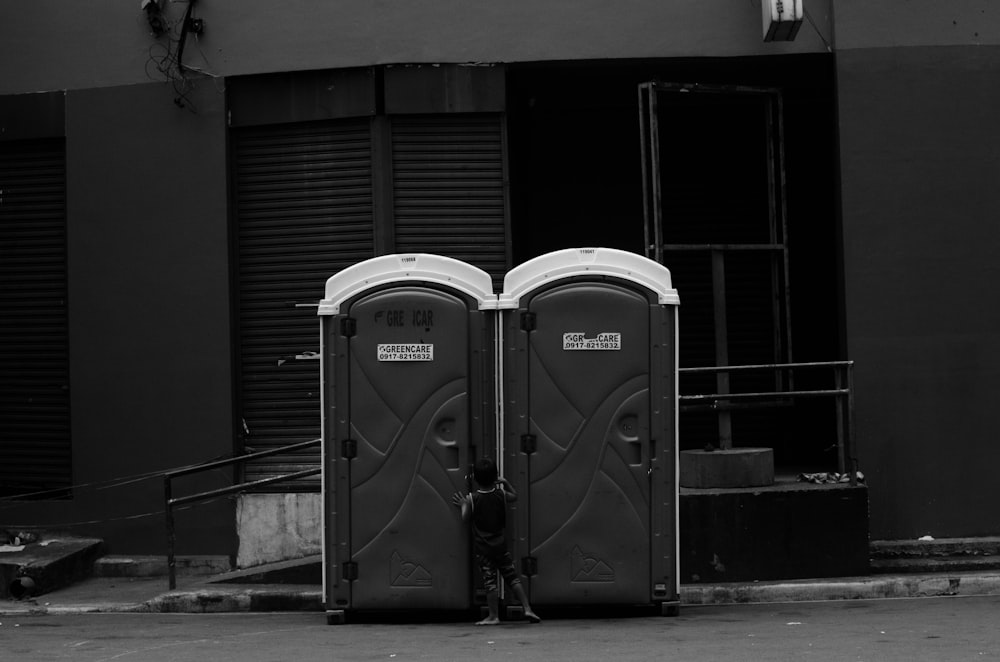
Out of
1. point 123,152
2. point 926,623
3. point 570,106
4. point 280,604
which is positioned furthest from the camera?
point 570,106

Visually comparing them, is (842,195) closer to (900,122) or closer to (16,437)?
(900,122)

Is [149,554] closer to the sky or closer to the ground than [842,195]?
closer to the ground

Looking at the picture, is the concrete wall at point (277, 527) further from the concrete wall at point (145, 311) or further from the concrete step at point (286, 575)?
the concrete step at point (286, 575)

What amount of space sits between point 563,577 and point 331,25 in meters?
6.12

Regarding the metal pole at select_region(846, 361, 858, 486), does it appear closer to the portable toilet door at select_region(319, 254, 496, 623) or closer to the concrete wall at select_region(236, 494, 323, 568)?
the portable toilet door at select_region(319, 254, 496, 623)

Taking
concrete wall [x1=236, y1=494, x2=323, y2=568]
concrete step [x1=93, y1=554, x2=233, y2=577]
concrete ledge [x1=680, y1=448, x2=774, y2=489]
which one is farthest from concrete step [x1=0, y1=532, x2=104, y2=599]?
concrete ledge [x1=680, y1=448, x2=774, y2=489]

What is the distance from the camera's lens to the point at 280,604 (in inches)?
435

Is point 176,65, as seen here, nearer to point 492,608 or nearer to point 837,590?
point 492,608

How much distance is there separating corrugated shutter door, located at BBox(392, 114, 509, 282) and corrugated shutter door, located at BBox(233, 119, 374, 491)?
1.53 ft

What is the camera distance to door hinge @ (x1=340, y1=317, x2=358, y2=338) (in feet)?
32.4

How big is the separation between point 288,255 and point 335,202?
0.72 meters

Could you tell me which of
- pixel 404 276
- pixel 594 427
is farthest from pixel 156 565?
pixel 594 427

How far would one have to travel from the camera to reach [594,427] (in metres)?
9.85

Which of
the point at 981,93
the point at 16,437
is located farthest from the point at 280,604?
the point at 981,93
